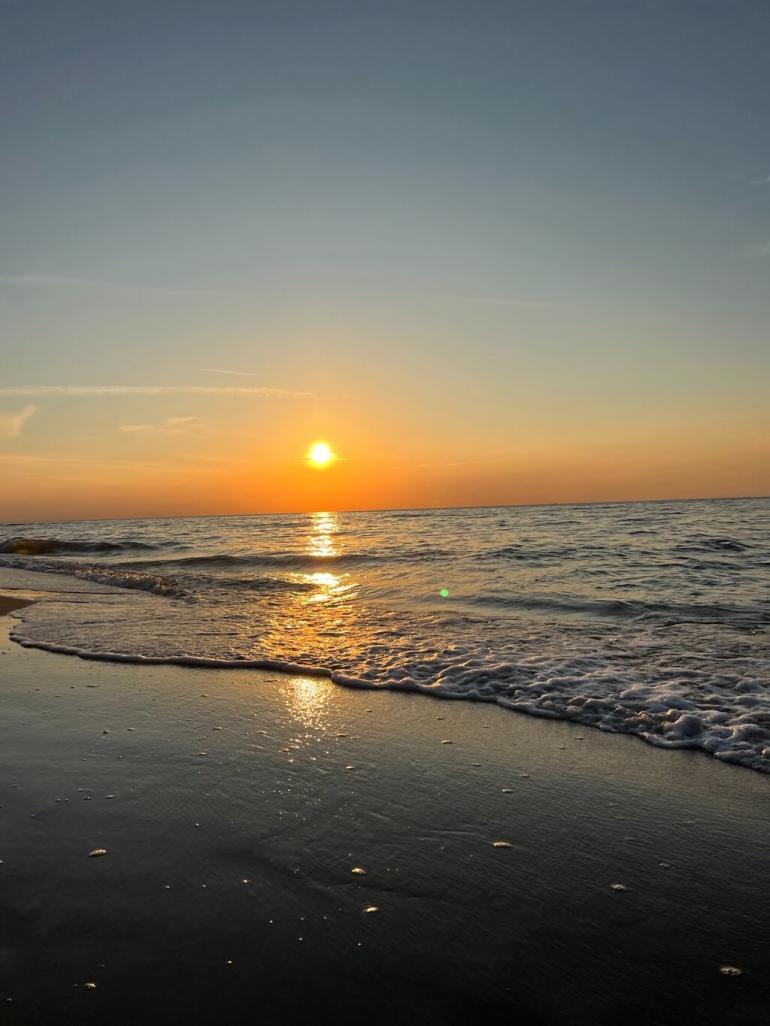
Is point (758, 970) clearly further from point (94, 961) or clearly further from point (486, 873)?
point (94, 961)

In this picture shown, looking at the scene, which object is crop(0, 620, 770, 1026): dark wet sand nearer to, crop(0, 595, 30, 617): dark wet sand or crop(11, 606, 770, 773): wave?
crop(11, 606, 770, 773): wave

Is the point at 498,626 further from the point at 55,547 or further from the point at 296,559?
the point at 55,547

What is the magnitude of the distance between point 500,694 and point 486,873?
346 centimetres

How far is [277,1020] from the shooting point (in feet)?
7.38

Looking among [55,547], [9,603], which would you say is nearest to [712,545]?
[9,603]

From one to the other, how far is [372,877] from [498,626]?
7.68 meters

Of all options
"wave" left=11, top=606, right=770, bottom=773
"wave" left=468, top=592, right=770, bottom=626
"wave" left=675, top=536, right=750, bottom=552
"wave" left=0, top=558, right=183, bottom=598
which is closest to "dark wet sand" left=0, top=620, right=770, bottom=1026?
"wave" left=11, top=606, right=770, bottom=773

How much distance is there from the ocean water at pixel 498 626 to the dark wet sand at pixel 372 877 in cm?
117

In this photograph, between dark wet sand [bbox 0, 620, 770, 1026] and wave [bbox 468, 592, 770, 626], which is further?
wave [bbox 468, 592, 770, 626]

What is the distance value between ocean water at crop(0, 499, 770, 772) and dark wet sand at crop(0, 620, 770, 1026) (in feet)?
3.85

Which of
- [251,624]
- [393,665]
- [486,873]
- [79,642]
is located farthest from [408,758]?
[251,624]

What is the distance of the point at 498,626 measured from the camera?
10602 mm

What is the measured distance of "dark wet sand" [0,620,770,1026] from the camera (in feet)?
7.84

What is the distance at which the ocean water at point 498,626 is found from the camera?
6.37 metres
